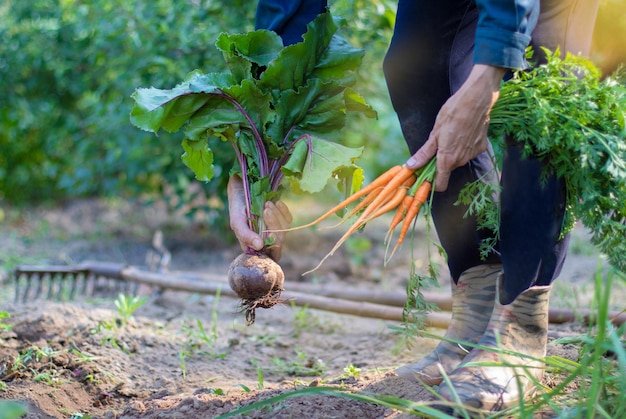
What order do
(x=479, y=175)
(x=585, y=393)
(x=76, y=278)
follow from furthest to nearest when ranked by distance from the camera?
(x=76, y=278) → (x=479, y=175) → (x=585, y=393)

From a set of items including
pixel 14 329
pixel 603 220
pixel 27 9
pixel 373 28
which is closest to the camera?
pixel 603 220

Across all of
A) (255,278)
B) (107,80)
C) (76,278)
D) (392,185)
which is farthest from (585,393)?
(107,80)

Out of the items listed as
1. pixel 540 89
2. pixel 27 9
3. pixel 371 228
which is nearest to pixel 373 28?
pixel 371 228

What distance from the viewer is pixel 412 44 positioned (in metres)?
2.09

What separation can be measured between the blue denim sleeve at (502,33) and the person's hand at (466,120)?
0.03 m

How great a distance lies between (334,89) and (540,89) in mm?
689

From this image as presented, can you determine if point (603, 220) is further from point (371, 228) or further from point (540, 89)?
point (371, 228)

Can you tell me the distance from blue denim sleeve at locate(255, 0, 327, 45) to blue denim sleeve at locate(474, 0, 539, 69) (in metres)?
0.77

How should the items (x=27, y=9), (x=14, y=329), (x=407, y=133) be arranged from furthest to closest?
(x=27, y=9), (x=14, y=329), (x=407, y=133)

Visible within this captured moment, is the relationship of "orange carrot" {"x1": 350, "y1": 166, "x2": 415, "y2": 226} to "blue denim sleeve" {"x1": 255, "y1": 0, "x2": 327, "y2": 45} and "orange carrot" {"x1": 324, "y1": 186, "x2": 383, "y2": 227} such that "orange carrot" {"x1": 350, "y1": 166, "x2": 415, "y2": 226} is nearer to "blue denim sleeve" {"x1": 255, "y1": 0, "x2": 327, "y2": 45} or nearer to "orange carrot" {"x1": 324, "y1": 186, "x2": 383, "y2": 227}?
"orange carrot" {"x1": 324, "y1": 186, "x2": 383, "y2": 227}

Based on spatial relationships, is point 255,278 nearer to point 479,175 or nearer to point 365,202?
point 365,202

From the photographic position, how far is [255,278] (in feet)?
6.90

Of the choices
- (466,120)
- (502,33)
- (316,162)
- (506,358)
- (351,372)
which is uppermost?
(502,33)

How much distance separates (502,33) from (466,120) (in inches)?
8.8
